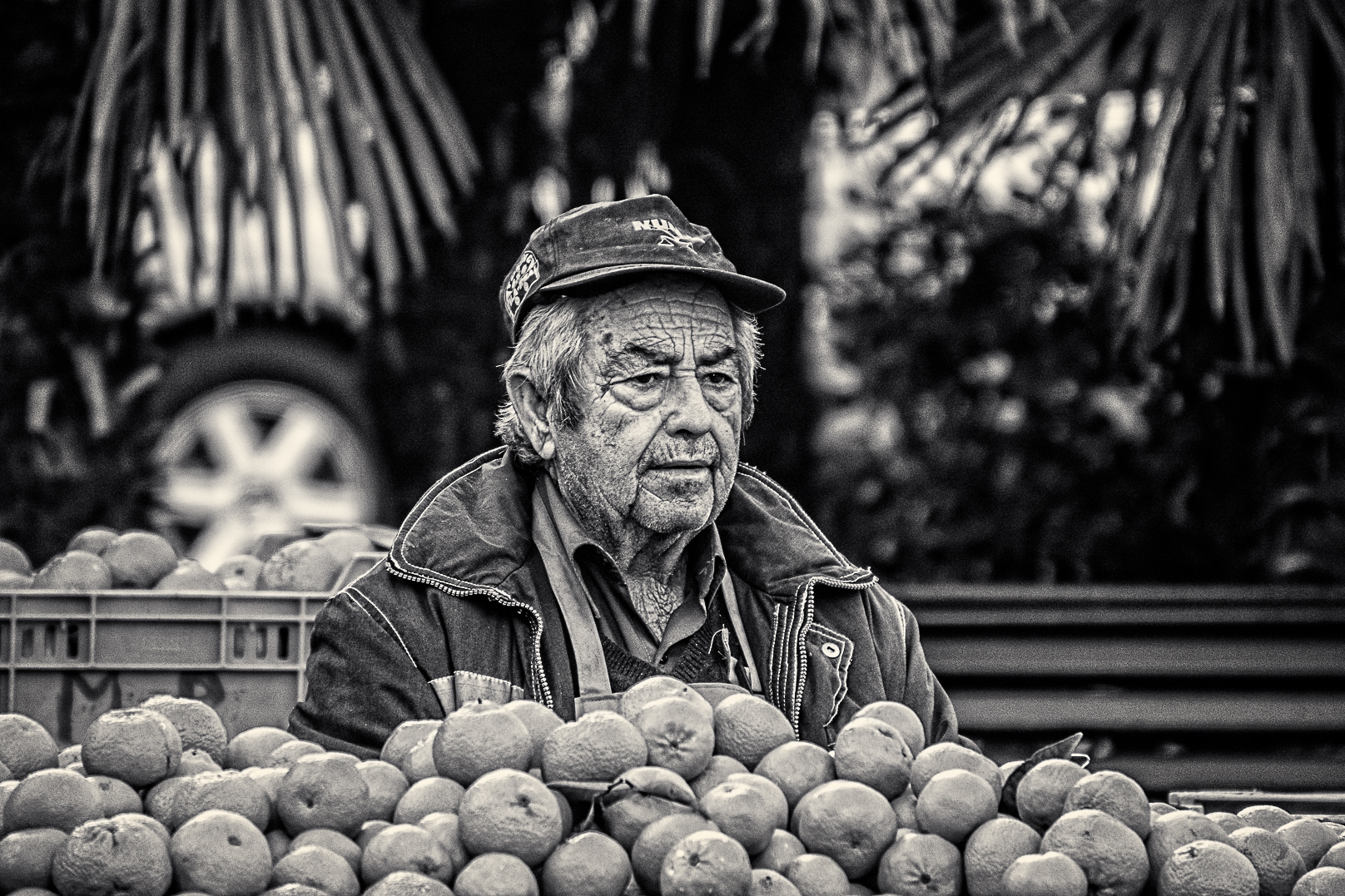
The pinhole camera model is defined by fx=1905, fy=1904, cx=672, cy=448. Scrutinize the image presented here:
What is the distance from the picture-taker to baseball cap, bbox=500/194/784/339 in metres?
2.94

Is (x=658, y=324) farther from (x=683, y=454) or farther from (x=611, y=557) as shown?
(x=611, y=557)

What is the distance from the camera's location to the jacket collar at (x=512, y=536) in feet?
9.69

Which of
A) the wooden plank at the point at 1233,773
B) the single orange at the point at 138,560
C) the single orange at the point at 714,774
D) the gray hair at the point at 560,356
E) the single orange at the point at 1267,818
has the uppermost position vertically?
the gray hair at the point at 560,356

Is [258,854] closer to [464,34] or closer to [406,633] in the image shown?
[406,633]

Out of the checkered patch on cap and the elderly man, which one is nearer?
the elderly man

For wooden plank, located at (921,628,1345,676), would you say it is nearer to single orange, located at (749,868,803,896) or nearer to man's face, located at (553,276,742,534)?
man's face, located at (553,276,742,534)

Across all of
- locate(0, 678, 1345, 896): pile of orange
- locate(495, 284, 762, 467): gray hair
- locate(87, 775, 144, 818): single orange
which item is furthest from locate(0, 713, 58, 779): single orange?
locate(495, 284, 762, 467): gray hair

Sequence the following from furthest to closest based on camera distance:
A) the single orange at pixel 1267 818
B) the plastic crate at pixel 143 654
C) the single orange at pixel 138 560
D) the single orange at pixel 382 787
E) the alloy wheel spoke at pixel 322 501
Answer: the alloy wheel spoke at pixel 322 501 < the single orange at pixel 138 560 < the plastic crate at pixel 143 654 < the single orange at pixel 1267 818 < the single orange at pixel 382 787

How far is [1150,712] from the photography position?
4.44 metres

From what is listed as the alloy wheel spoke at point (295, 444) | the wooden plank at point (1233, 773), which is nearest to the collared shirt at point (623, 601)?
the wooden plank at point (1233, 773)

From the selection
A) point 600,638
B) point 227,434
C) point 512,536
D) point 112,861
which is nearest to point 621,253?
point 512,536

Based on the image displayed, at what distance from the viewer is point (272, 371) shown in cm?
783

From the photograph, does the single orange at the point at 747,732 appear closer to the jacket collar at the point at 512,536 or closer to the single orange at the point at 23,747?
the jacket collar at the point at 512,536

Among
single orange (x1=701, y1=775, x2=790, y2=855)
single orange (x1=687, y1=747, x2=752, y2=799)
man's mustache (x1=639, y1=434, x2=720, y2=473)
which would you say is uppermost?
man's mustache (x1=639, y1=434, x2=720, y2=473)
